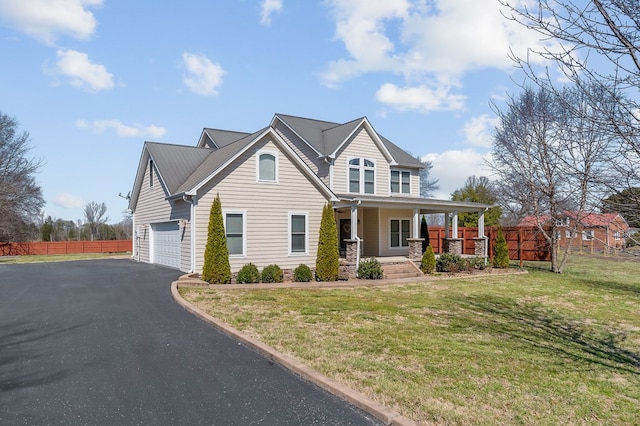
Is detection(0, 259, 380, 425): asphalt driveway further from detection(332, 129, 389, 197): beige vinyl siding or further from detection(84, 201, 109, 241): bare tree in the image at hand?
detection(84, 201, 109, 241): bare tree

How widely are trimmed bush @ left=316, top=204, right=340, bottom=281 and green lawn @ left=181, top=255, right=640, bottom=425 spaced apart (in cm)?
254

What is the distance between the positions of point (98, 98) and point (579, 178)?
16174 millimetres

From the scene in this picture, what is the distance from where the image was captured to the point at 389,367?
551cm

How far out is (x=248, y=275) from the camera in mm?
14156

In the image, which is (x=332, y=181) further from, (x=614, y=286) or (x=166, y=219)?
(x=614, y=286)

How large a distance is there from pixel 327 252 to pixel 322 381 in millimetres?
10839

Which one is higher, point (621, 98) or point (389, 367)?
point (621, 98)

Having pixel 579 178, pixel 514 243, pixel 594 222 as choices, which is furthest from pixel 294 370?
pixel 514 243

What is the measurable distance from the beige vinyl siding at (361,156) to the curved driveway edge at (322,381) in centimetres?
1315

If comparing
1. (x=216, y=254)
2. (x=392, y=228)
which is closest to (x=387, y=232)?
(x=392, y=228)

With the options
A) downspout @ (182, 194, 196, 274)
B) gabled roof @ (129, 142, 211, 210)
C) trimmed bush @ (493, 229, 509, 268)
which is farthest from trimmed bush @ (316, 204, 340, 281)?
trimmed bush @ (493, 229, 509, 268)

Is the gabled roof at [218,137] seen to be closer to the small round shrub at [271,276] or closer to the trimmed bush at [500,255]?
the small round shrub at [271,276]

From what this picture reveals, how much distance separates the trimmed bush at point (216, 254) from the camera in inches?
551

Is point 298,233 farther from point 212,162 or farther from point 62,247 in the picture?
point 62,247
